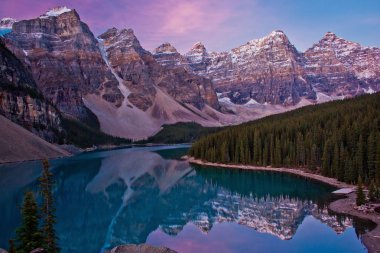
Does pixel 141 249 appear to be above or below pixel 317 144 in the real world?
below

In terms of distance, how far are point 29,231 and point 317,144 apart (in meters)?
73.6

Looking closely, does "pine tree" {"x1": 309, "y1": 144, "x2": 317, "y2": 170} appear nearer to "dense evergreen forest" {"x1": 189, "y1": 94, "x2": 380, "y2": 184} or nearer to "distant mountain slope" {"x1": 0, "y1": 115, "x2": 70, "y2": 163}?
"dense evergreen forest" {"x1": 189, "y1": 94, "x2": 380, "y2": 184}

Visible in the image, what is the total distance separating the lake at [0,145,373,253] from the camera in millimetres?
40744

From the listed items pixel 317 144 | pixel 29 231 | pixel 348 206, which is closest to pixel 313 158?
pixel 317 144

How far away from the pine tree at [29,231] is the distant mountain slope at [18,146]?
311 ft

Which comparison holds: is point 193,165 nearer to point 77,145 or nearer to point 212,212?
point 212,212

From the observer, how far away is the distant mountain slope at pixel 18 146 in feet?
386

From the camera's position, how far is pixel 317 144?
294 ft

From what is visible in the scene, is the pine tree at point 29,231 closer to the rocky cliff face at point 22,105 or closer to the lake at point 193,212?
the lake at point 193,212

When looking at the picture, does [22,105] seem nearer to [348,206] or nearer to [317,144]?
[317,144]

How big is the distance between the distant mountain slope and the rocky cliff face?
2614cm

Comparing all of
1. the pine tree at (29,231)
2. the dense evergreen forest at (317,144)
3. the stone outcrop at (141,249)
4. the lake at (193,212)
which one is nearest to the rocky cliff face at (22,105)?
the lake at (193,212)

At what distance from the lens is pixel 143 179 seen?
306 ft

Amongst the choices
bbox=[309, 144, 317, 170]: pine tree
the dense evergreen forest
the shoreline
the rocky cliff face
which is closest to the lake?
the shoreline
